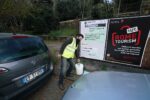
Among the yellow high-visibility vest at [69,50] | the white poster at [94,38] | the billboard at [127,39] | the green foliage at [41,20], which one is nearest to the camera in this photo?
the billboard at [127,39]

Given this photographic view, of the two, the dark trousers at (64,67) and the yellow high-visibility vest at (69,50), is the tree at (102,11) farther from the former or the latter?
the yellow high-visibility vest at (69,50)

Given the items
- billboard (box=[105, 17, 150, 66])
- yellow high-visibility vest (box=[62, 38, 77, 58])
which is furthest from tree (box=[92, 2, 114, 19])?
yellow high-visibility vest (box=[62, 38, 77, 58])

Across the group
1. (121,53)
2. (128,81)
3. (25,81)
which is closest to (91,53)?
(121,53)

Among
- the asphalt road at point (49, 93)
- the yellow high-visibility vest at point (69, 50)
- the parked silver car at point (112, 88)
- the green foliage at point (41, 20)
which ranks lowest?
the asphalt road at point (49, 93)

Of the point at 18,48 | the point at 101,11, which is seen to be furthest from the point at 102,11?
the point at 18,48

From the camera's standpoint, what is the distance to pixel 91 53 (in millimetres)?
5707

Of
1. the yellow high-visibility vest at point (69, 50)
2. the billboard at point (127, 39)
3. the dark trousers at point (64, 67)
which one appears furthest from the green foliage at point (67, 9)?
the yellow high-visibility vest at point (69, 50)

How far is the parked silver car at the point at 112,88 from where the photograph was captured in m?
2.04

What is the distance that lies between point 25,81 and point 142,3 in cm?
1797

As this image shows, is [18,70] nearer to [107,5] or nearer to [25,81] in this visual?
[25,81]

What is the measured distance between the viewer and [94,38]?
551 cm

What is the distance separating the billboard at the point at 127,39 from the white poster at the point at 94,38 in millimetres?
227

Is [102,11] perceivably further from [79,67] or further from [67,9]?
[79,67]

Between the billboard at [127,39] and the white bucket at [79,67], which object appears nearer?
the billboard at [127,39]
